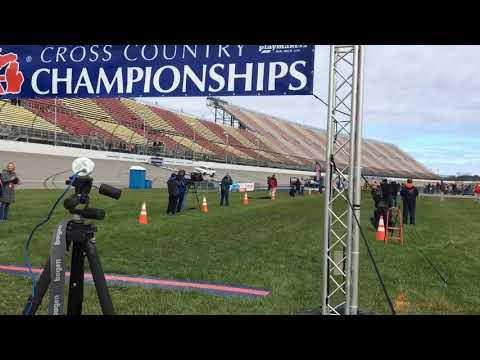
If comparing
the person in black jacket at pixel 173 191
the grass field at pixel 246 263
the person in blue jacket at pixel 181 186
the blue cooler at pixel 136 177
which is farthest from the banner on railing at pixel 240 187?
the grass field at pixel 246 263

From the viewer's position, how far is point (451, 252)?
9445mm

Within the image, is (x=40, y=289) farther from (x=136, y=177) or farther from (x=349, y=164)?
(x=136, y=177)

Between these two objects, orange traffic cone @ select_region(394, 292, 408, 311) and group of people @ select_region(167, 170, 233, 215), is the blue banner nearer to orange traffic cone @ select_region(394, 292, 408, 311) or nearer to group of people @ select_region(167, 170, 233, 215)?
orange traffic cone @ select_region(394, 292, 408, 311)

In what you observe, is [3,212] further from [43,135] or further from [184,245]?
[43,135]

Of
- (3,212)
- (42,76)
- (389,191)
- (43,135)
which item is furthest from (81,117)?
(42,76)

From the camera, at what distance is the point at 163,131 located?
1736 inches

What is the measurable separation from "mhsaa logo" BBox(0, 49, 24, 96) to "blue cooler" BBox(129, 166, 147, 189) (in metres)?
24.8

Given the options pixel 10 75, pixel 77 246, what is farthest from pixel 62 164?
pixel 77 246

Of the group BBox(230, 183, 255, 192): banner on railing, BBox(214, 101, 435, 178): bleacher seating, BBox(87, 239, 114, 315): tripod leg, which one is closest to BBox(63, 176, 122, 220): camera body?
BBox(87, 239, 114, 315): tripod leg

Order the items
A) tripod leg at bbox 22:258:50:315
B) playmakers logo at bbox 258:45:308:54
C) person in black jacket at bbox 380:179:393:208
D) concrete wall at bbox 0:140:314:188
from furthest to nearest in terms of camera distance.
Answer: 1. concrete wall at bbox 0:140:314:188
2. person in black jacket at bbox 380:179:393:208
3. playmakers logo at bbox 258:45:308:54
4. tripod leg at bbox 22:258:50:315

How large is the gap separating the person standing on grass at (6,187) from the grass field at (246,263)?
0.48m

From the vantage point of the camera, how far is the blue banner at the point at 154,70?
16.1 feet

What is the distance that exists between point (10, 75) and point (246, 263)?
4.74 m

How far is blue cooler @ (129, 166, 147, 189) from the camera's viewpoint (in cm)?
3072
